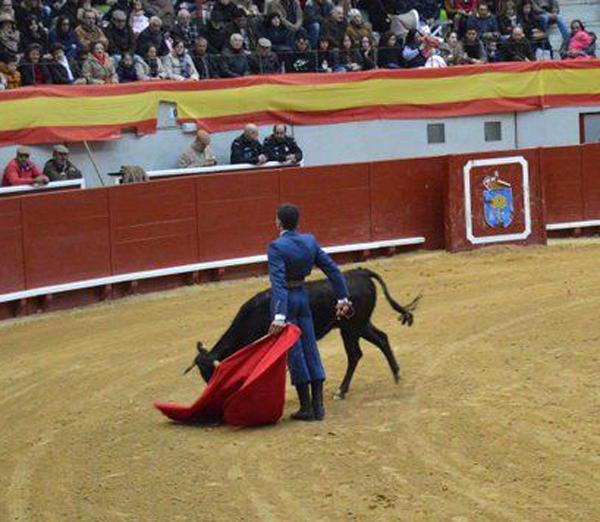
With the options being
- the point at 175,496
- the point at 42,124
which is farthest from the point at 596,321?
the point at 42,124

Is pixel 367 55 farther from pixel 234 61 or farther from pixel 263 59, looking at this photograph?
pixel 234 61

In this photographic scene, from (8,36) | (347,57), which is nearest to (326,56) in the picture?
(347,57)

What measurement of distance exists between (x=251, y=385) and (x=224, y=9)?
430 inches

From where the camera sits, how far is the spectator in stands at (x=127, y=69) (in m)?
17.8

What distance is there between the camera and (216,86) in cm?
1812

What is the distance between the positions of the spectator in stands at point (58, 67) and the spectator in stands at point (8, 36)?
0.46 m

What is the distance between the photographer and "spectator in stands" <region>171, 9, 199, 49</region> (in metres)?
18.8

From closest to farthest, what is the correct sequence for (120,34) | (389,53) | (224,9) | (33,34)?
(33,34)
(120,34)
(224,9)
(389,53)

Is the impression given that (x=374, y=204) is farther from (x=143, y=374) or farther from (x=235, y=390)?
(x=235, y=390)

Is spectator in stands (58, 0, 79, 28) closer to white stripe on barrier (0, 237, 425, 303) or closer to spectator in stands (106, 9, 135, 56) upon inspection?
spectator in stands (106, 9, 135, 56)

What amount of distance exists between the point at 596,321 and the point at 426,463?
469 centimetres

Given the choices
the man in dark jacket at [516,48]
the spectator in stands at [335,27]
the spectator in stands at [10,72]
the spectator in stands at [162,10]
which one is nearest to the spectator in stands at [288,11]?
the spectator in stands at [335,27]

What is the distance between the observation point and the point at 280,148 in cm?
1783

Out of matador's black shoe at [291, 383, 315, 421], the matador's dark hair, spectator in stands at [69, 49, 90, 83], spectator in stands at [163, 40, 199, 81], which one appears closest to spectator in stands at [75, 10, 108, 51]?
spectator in stands at [69, 49, 90, 83]
